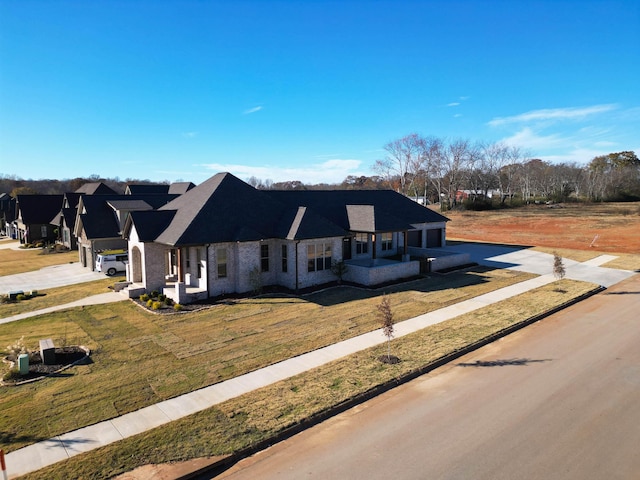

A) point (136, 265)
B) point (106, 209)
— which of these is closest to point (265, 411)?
point (136, 265)

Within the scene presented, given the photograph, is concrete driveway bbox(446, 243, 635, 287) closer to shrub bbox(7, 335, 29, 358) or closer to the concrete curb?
the concrete curb

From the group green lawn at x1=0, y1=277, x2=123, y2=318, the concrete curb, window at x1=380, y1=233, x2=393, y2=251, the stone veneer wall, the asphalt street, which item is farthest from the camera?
window at x1=380, y1=233, x2=393, y2=251

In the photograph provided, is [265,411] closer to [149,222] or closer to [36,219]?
[149,222]

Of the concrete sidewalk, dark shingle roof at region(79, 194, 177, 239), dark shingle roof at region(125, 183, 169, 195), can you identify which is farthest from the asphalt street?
dark shingle roof at region(125, 183, 169, 195)

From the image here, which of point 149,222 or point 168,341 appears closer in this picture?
point 168,341

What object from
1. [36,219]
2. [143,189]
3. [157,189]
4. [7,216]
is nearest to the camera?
[143,189]

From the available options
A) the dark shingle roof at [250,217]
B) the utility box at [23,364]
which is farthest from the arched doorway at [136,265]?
the utility box at [23,364]
